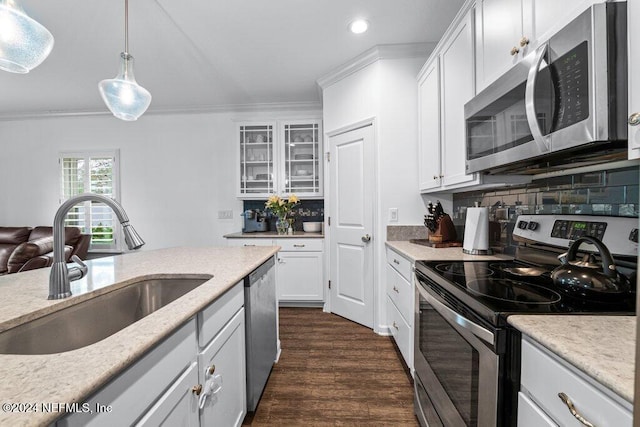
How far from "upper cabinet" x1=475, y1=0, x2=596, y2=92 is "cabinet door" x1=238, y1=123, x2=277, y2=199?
2.83 meters

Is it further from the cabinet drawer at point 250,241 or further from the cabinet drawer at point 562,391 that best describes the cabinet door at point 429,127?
the cabinet drawer at point 250,241

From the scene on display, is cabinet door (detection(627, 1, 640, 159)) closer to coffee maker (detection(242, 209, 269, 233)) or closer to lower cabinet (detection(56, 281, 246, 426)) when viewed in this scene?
lower cabinet (detection(56, 281, 246, 426))

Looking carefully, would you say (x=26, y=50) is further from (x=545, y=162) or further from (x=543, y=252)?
(x=543, y=252)

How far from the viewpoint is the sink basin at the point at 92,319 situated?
2.73ft

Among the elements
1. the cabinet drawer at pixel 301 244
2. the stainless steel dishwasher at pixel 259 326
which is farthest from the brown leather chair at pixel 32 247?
the stainless steel dishwasher at pixel 259 326

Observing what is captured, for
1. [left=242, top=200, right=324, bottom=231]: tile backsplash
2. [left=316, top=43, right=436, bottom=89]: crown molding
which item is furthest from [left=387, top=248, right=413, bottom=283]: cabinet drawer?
[left=316, top=43, right=436, bottom=89]: crown molding

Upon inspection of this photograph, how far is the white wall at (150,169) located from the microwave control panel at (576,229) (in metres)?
3.66

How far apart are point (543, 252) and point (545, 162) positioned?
44 cm

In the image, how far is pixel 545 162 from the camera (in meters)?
1.27

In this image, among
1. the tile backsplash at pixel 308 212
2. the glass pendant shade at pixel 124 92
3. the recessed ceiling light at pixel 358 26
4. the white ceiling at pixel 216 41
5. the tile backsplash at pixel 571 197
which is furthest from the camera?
the tile backsplash at pixel 308 212

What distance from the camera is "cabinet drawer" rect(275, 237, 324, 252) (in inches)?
136

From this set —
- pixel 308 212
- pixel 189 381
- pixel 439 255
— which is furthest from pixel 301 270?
pixel 189 381

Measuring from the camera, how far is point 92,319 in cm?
108

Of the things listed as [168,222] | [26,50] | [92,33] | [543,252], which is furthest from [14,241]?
[543,252]
